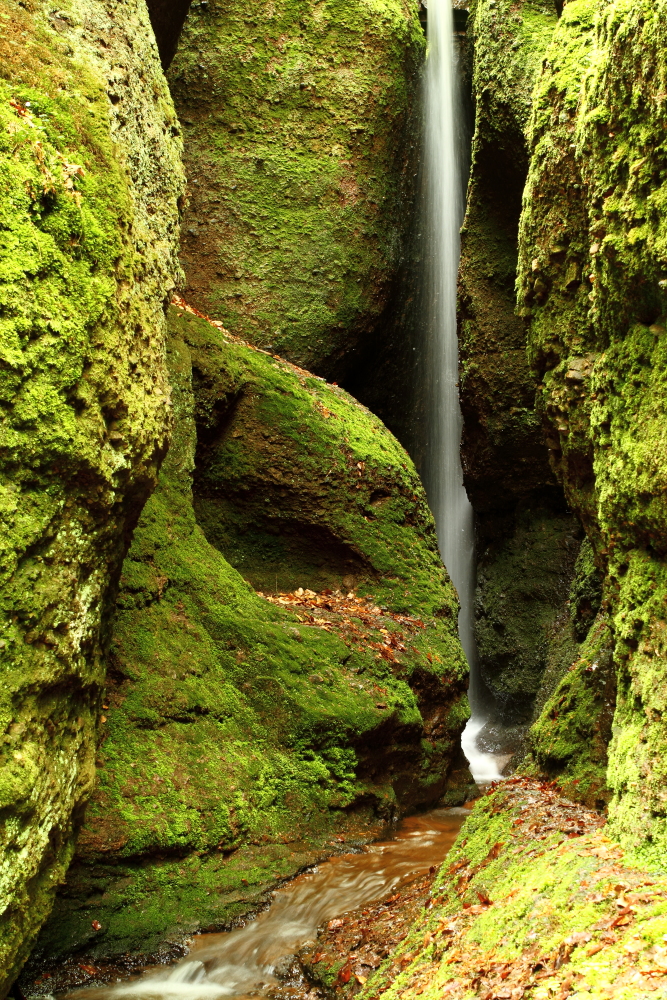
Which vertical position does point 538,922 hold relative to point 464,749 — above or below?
above

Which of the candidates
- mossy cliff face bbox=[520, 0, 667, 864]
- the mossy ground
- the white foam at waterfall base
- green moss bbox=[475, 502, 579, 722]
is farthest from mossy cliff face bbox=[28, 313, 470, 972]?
green moss bbox=[475, 502, 579, 722]

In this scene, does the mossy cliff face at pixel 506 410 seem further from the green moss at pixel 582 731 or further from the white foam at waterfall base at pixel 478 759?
the green moss at pixel 582 731

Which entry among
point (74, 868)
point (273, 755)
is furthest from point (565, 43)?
point (74, 868)

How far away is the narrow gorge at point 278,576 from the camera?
3.27 meters

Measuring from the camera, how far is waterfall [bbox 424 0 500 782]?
1566 cm

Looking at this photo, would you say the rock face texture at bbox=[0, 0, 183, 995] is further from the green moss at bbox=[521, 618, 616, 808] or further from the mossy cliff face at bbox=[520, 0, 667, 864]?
the green moss at bbox=[521, 618, 616, 808]

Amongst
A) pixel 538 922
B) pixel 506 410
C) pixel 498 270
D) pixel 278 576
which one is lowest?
pixel 538 922

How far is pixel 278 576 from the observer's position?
8.83 meters

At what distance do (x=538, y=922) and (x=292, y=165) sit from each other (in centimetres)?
1205

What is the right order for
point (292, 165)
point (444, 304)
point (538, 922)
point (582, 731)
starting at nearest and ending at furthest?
point (538, 922)
point (582, 731)
point (292, 165)
point (444, 304)

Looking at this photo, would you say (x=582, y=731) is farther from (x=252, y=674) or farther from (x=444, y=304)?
(x=444, y=304)

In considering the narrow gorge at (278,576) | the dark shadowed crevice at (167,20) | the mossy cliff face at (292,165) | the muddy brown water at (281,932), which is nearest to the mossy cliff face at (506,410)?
the narrow gorge at (278,576)

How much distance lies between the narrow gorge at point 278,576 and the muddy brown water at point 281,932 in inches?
1.1

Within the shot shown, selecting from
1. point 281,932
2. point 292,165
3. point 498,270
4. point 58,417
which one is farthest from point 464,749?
point 58,417
